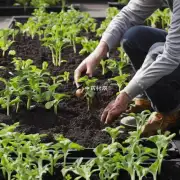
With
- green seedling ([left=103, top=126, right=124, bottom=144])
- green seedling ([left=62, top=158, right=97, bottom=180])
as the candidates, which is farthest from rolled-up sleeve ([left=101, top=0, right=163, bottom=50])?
green seedling ([left=62, top=158, right=97, bottom=180])

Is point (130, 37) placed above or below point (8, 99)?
above

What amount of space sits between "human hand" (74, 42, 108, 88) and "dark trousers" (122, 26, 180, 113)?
204 mm

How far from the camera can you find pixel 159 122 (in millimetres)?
3434

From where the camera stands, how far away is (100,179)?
2.80 meters

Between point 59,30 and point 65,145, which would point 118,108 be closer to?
point 65,145

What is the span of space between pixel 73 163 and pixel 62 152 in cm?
23

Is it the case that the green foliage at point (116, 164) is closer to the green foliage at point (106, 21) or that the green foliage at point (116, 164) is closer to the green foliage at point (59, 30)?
the green foliage at point (59, 30)

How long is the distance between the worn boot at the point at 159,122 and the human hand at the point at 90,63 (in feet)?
1.50

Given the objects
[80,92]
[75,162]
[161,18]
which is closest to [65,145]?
[75,162]

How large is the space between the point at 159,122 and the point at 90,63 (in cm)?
55

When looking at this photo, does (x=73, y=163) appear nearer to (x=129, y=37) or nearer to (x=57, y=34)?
(x=129, y=37)

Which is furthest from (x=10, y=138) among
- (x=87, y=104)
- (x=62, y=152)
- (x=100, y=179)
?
(x=87, y=104)

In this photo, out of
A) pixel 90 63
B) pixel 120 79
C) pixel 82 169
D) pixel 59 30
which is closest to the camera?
pixel 82 169

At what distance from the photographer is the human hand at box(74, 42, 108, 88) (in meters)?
3.54
